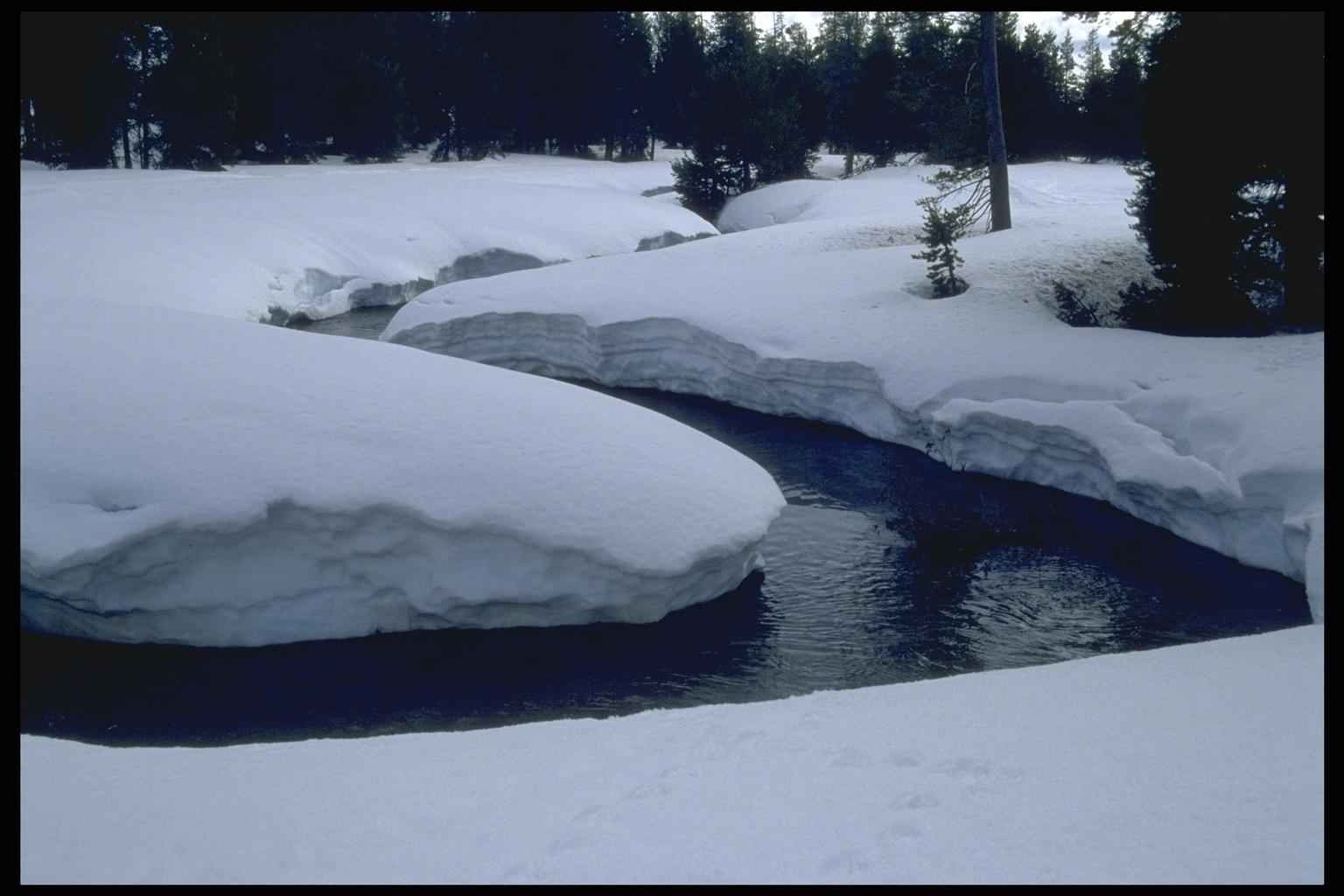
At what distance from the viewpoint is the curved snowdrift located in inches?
339

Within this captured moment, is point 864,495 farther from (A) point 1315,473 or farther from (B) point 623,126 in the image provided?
(B) point 623,126

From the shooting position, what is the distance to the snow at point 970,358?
345 inches

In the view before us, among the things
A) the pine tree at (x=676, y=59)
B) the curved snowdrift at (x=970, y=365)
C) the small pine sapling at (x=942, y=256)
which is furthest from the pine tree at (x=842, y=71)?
the small pine sapling at (x=942, y=256)

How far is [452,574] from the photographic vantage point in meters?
8.09

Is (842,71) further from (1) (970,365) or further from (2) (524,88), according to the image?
(1) (970,365)

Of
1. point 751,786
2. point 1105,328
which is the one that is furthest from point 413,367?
point 1105,328

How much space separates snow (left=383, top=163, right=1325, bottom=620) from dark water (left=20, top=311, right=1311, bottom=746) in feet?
2.42

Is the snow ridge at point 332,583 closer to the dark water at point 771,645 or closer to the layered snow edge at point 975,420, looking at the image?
the dark water at point 771,645

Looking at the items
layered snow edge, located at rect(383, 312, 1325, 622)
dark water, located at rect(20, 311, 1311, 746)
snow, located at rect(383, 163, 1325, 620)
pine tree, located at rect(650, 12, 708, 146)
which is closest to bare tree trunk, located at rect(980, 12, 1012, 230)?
snow, located at rect(383, 163, 1325, 620)

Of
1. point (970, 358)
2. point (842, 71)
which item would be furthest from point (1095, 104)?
Result: point (970, 358)

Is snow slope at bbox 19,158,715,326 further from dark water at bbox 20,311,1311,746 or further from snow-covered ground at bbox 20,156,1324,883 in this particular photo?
dark water at bbox 20,311,1311,746

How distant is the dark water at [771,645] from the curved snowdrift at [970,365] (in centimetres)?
68

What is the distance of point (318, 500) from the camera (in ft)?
24.7

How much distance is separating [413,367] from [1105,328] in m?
7.42
